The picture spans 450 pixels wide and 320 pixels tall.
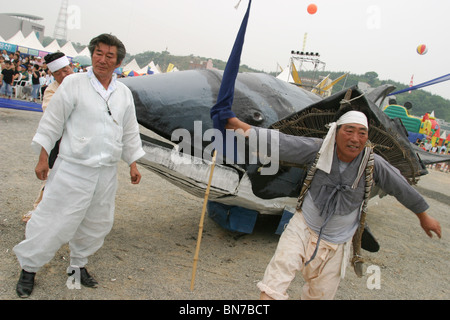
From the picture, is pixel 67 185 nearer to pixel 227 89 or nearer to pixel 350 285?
pixel 227 89

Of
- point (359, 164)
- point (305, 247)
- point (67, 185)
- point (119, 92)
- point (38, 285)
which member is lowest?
point (38, 285)

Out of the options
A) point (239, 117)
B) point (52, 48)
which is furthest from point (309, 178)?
point (52, 48)

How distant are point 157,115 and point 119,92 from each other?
2.32 feet

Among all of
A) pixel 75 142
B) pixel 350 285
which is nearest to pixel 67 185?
pixel 75 142

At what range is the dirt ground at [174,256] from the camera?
2926mm

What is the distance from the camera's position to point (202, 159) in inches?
138

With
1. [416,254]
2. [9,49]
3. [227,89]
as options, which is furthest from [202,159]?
[9,49]

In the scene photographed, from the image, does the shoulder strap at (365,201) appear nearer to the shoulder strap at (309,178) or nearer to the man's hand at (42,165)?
the shoulder strap at (309,178)

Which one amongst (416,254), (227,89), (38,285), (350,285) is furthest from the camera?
(416,254)

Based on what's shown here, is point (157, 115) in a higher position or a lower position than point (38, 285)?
higher

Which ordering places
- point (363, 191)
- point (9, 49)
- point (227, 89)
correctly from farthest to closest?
point (9, 49)
point (363, 191)
point (227, 89)

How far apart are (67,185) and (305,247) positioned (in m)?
1.64

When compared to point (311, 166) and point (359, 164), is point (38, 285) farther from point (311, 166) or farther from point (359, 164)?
point (359, 164)

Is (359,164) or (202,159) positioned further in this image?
(202,159)
